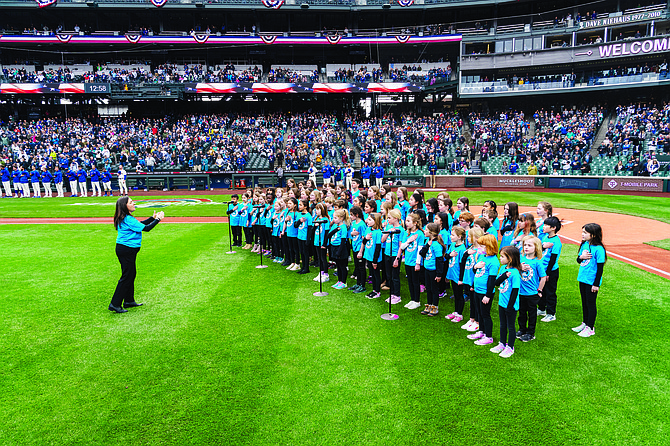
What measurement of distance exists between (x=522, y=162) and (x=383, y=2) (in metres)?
26.1

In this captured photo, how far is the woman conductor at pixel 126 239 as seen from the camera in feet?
25.7

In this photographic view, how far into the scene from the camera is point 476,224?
7.11m

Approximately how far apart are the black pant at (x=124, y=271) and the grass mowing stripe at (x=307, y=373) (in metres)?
0.38

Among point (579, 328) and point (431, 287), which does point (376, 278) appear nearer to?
point (431, 287)

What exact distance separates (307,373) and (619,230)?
14794 millimetres

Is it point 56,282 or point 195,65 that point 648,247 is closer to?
point 56,282

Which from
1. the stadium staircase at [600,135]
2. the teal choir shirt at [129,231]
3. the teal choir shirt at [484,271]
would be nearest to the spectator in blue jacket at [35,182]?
the teal choir shirt at [129,231]

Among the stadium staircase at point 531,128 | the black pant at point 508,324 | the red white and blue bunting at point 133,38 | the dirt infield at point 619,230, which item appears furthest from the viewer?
the red white and blue bunting at point 133,38

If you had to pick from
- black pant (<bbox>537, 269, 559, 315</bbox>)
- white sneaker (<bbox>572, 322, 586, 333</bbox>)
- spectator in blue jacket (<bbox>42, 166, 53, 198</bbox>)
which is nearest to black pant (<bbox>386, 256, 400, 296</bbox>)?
black pant (<bbox>537, 269, 559, 315</bbox>)

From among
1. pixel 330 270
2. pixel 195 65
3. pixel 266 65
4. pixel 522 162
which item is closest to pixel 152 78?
pixel 195 65

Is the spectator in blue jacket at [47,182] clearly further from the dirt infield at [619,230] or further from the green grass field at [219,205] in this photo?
the dirt infield at [619,230]

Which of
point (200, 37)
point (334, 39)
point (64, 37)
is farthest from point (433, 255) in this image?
point (64, 37)

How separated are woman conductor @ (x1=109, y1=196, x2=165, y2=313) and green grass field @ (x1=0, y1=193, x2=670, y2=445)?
0.47 metres

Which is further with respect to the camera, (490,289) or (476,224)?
(476,224)
